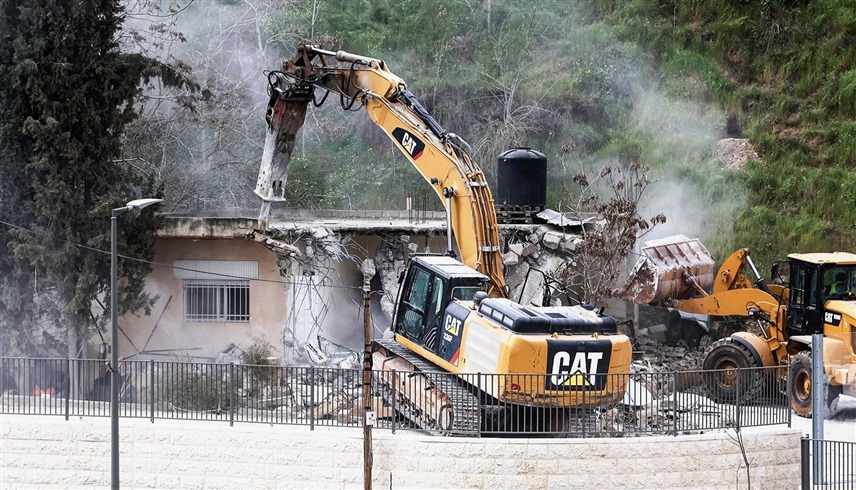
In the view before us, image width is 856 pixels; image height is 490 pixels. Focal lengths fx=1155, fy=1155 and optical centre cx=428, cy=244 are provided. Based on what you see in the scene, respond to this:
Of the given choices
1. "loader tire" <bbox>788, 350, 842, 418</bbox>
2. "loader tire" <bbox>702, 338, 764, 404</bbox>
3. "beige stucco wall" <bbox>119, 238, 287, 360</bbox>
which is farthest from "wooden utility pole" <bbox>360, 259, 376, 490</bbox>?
"beige stucco wall" <bbox>119, 238, 287, 360</bbox>

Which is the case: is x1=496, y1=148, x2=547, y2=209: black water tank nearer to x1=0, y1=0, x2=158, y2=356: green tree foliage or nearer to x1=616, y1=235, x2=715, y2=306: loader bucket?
x1=616, y1=235, x2=715, y2=306: loader bucket

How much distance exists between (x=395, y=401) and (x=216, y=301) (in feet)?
32.7

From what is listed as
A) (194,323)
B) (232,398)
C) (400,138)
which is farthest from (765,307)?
(194,323)

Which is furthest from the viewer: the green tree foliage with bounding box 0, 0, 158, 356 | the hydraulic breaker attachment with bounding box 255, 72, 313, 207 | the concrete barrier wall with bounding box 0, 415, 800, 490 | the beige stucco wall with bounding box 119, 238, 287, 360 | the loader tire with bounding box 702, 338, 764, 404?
the beige stucco wall with bounding box 119, 238, 287, 360

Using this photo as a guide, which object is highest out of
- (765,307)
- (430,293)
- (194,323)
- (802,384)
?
(430,293)

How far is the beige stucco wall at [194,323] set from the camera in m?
26.2

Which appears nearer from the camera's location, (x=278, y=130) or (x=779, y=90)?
(x=278, y=130)

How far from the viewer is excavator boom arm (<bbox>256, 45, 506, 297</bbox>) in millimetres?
20422

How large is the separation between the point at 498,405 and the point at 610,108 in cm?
2179

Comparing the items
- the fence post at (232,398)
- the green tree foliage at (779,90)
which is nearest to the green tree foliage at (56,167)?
the fence post at (232,398)

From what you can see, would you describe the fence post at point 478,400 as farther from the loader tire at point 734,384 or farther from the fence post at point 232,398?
the fence post at point 232,398

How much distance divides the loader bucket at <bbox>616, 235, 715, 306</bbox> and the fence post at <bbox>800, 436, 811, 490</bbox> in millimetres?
7886

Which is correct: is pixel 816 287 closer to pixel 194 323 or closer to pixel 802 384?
pixel 802 384

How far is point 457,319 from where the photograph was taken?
1844 cm
